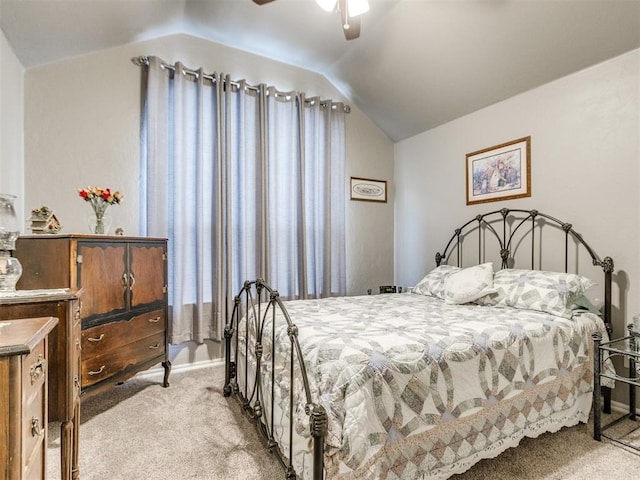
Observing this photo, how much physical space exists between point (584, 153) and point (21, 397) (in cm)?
331

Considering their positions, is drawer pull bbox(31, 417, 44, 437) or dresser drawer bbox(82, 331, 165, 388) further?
dresser drawer bbox(82, 331, 165, 388)

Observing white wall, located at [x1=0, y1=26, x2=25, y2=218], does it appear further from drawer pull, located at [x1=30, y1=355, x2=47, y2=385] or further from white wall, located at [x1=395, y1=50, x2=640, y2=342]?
white wall, located at [x1=395, y1=50, x2=640, y2=342]

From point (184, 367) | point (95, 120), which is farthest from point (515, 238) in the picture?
point (95, 120)

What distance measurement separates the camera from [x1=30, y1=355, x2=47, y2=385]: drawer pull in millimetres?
955

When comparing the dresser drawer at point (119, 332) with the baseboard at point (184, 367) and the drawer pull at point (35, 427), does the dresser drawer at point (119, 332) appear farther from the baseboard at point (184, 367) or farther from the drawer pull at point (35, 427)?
the drawer pull at point (35, 427)

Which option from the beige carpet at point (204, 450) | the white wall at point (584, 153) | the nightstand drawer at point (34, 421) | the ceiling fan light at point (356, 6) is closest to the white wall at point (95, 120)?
the beige carpet at point (204, 450)

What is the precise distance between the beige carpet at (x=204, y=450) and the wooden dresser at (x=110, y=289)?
0.29 m

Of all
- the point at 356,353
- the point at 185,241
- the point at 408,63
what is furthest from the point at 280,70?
the point at 356,353

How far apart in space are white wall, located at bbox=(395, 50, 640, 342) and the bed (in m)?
0.14

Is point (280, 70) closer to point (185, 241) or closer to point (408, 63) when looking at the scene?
point (408, 63)

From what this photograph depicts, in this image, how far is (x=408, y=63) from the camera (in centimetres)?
314

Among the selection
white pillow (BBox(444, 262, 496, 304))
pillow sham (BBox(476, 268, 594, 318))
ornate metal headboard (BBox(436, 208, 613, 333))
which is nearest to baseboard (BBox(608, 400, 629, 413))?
ornate metal headboard (BBox(436, 208, 613, 333))

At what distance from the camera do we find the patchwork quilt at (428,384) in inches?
49.4

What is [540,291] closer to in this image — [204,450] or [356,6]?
[356,6]
